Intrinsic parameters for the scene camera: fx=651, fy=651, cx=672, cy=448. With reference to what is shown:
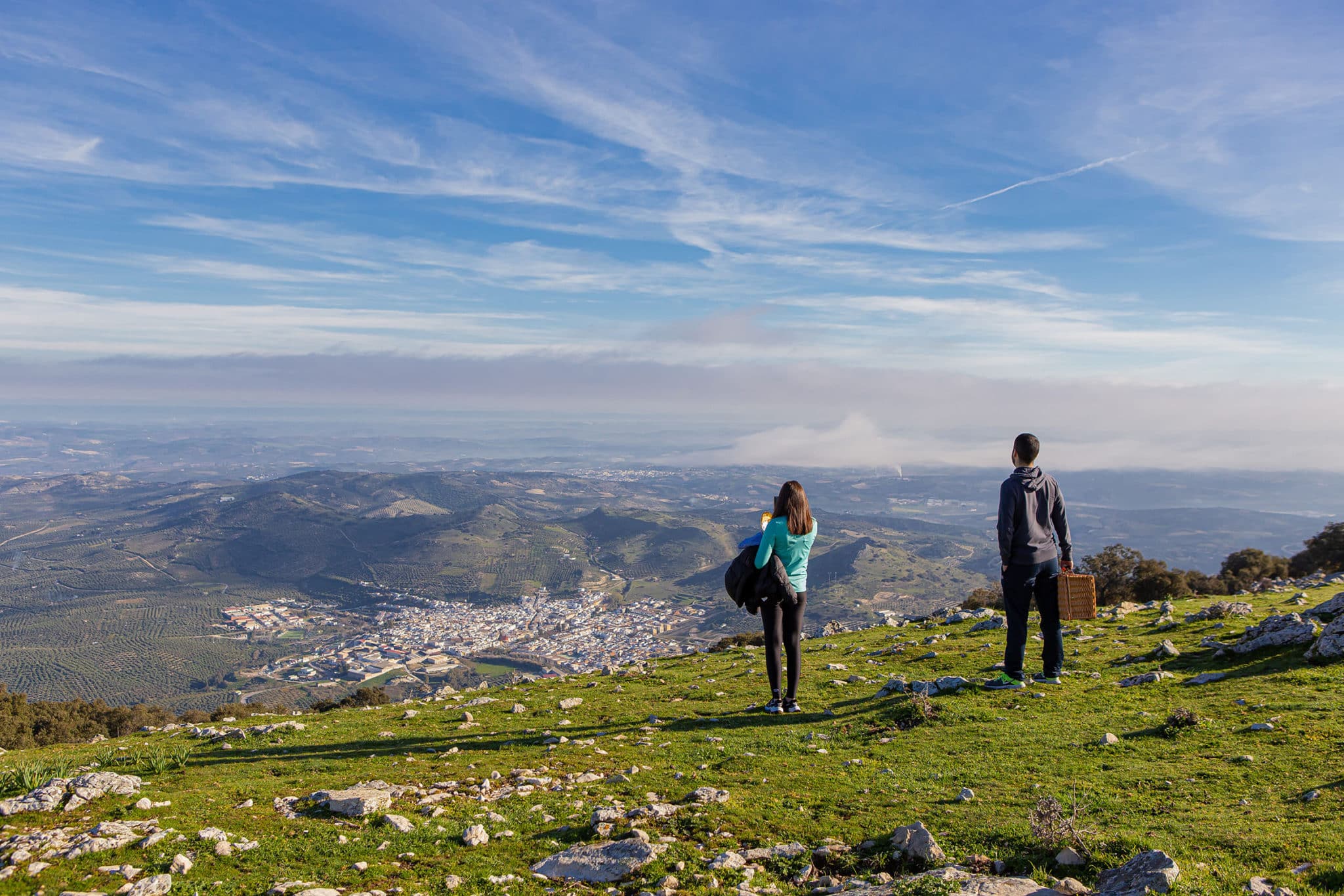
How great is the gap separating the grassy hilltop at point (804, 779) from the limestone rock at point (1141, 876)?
0.26m

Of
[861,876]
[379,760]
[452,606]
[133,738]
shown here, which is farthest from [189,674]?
[861,876]

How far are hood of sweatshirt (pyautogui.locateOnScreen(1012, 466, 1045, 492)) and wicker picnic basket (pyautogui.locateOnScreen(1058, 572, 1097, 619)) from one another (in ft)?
6.13

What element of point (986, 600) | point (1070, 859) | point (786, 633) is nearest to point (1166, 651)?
point (786, 633)

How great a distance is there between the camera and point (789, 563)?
12031mm

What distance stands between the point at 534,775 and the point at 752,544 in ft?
17.5

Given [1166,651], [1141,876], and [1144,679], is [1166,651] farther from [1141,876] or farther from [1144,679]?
[1141,876]

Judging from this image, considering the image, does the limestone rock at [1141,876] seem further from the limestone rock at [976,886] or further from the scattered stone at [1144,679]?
the scattered stone at [1144,679]

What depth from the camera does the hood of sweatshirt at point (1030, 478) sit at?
1209 centimetres

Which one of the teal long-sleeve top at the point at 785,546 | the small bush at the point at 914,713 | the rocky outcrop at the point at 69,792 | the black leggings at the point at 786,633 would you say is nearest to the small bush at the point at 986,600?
the small bush at the point at 914,713

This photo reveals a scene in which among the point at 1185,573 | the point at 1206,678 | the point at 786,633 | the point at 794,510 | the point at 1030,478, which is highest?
the point at 1030,478

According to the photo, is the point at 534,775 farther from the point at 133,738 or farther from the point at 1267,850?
the point at 133,738

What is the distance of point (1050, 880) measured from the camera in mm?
5422

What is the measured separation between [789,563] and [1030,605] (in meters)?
4.91

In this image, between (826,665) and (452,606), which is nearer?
(826,665)
